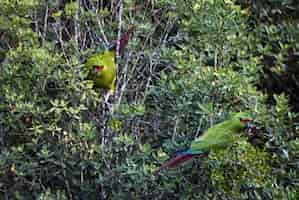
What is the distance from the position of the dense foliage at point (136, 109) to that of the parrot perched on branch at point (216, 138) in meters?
0.05

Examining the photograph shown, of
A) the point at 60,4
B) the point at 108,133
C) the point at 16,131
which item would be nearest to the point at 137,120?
the point at 108,133

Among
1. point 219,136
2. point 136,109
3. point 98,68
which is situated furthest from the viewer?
point 98,68

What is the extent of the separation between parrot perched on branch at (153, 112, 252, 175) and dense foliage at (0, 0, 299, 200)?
0.05 metres

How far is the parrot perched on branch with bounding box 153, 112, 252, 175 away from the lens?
3.13 metres

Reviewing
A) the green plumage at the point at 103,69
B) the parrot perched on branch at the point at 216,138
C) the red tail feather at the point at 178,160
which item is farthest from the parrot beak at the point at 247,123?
the green plumage at the point at 103,69

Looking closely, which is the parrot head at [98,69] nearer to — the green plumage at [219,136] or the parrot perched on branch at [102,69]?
the parrot perched on branch at [102,69]

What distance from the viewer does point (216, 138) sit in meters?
3.14

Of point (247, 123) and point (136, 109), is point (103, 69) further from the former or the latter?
point (247, 123)

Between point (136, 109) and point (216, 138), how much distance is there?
517mm

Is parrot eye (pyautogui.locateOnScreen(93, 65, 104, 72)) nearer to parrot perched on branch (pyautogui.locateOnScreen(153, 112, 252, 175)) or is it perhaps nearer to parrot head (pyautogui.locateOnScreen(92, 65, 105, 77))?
parrot head (pyautogui.locateOnScreen(92, 65, 105, 77))

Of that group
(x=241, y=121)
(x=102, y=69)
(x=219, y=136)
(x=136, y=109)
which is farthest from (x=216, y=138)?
(x=102, y=69)

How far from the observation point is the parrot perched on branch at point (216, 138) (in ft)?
10.3

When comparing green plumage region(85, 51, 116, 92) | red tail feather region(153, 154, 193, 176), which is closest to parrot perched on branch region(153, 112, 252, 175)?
red tail feather region(153, 154, 193, 176)

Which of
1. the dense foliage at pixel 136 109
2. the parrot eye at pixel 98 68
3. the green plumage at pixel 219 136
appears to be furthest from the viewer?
the parrot eye at pixel 98 68
